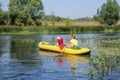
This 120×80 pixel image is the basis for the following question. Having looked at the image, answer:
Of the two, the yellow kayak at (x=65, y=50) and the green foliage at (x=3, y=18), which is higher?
the green foliage at (x=3, y=18)

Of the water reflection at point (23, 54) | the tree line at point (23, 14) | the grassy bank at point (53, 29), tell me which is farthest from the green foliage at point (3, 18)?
the water reflection at point (23, 54)

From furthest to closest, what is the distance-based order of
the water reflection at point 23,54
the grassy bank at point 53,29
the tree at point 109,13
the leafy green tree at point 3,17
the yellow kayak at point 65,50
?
1. the tree at point 109,13
2. the leafy green tree at point 3,17
3. the grassy bank at point 53,29
4. the yellow kayak at point 65,50
5. the water reflection at point 23,54

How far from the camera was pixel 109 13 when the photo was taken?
112938 millimetres

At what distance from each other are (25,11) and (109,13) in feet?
105

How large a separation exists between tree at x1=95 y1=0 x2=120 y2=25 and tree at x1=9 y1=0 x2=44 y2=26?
75.4ft

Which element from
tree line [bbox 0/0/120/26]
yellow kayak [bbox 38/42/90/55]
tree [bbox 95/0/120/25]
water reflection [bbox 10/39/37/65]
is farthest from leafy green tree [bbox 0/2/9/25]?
yellow kayak [bbox 38/42/90/55]

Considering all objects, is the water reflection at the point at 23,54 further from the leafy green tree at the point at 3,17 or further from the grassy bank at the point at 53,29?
the leafy green tree at the point at 3,17

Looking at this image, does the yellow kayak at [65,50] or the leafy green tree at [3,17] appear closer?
the yellow kayak at [65,50]

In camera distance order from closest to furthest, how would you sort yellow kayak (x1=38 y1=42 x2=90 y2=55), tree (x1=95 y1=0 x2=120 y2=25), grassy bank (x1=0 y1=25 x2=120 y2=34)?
1. yellow kayak (x1=38 y1=42 x2=90 y2=55)
2. grassy bank (x1=0 y1=25 x2=120 y2=34)
3. tree (x1=95 y1=0 x2=120 y2=25)

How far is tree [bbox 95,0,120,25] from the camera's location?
110 m

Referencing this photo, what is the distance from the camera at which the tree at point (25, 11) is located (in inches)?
3580

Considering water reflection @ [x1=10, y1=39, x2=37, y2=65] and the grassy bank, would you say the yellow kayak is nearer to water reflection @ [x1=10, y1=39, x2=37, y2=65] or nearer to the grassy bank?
water reflection @ [x1=10, y1=39, x2=37, y2=65]

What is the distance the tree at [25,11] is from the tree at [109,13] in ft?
75.4

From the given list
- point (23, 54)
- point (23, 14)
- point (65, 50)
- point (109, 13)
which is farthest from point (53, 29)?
point (65, 50)
